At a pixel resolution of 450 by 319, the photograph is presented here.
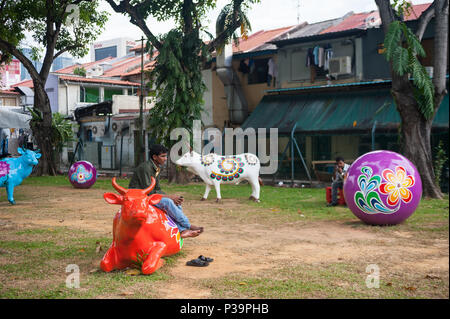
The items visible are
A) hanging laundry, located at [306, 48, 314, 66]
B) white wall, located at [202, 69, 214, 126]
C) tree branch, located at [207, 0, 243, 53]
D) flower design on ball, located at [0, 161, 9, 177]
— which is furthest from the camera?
white wall, located at [202, 69, 214, 126]

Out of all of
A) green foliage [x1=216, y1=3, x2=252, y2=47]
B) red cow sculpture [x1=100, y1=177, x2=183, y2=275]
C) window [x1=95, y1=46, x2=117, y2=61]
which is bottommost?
red cow sculpture [x1=100, y1=177, x2=183, y2=275]

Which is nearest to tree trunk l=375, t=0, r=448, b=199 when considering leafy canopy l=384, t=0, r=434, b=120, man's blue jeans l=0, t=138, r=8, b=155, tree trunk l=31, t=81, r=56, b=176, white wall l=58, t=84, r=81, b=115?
leafy canopy l=384, t=0, r=434, b=120

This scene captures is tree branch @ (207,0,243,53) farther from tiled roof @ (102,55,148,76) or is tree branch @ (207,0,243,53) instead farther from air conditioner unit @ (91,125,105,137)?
tiled roof @ (102,55,148,76)

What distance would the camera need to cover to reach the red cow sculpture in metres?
6.00

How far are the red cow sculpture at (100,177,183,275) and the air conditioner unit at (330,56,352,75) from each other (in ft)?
52.5

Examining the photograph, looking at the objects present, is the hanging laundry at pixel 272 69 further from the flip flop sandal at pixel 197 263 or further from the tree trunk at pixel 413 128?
the flip flop sandal at pixel 197 263

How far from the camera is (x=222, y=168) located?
46.1 ft

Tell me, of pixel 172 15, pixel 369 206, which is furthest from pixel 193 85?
pixel 369 206

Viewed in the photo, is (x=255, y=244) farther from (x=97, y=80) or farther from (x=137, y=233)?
(x=97, y=80)

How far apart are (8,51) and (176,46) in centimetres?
952

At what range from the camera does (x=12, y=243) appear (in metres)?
8.14

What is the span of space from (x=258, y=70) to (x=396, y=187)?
55.2 feet

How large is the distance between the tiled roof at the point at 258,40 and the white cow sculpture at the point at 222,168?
40.2 feet

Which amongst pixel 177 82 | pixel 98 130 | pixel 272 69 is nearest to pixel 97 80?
pixel 98 130
